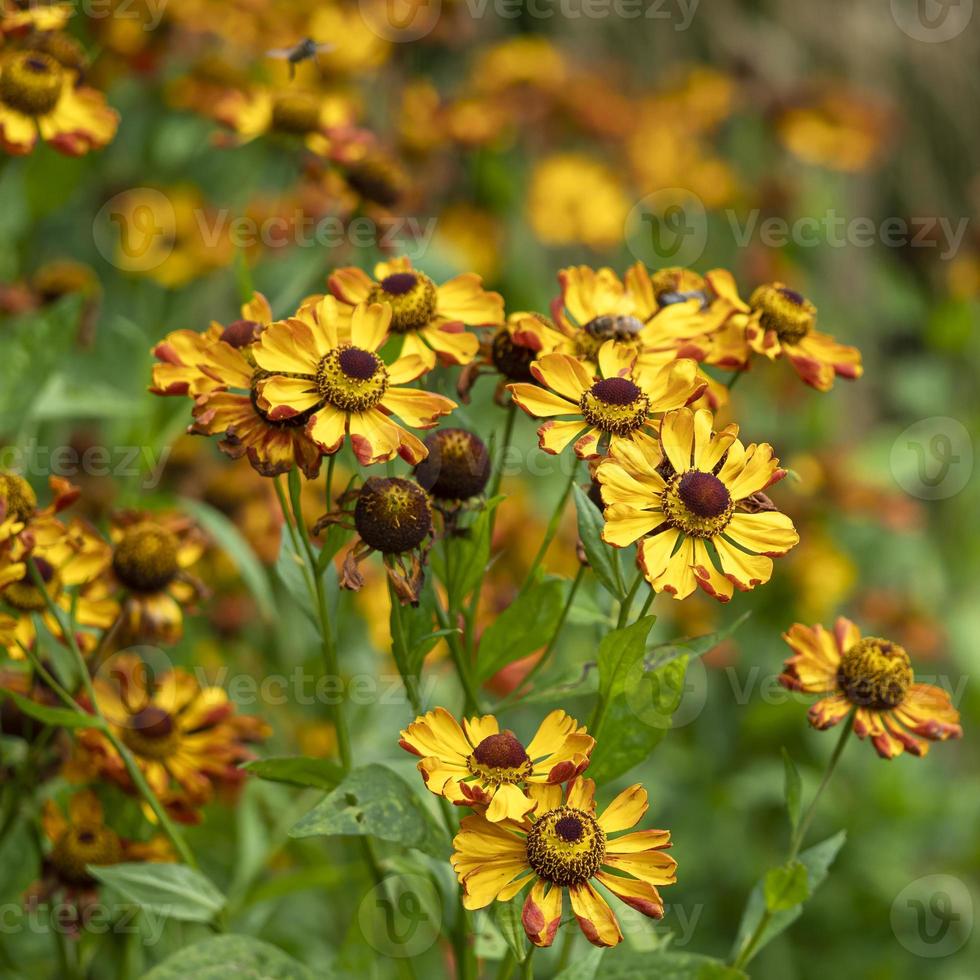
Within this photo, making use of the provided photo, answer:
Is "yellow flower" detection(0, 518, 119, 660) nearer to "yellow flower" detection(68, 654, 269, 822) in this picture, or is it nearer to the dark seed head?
"yellow flower" detection(68, 654, 269, 822)

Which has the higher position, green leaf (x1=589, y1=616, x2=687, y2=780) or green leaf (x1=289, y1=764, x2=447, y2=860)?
green leaf (x1=589, y1=616, x2=687, y2=780)

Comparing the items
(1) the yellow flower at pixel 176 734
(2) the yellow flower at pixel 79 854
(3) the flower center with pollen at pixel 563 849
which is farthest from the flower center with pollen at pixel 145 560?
(3) the flower center with pollen at pixel 563 849

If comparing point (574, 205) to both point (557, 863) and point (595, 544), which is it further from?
point (557, 863)

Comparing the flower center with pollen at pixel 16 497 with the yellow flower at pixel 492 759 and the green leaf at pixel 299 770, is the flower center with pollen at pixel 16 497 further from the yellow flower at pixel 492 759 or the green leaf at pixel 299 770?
A: the yellow flower at pixel 492 759

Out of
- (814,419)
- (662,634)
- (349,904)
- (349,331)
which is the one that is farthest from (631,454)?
(814,419)

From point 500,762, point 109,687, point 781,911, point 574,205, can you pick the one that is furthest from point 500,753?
point 574,205

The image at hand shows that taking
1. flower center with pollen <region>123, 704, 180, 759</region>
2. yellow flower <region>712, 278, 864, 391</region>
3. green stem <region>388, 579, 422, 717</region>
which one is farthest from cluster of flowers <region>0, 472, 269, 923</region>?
yellow flower <region>712, 278, 864, 391</region>
